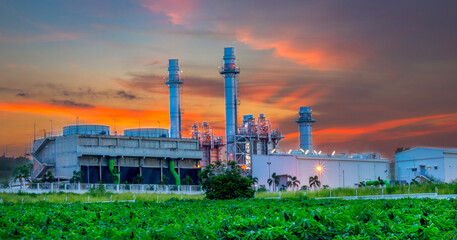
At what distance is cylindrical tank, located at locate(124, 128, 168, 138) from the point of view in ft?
354

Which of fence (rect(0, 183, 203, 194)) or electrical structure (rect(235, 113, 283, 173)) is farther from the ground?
electrical structure (rect(235, 113, 283, 173))

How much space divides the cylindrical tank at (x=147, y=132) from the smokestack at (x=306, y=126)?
27.4 metres

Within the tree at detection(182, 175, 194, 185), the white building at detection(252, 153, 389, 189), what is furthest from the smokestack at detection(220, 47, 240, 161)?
the tree at detection(182, 175, 194, 185)

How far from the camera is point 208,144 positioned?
392 feet

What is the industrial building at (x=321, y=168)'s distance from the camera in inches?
3884

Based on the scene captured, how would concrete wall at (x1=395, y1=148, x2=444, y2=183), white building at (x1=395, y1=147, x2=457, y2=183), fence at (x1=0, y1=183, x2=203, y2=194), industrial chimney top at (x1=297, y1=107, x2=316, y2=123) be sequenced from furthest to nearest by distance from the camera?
industrial chimney top at (x1=297, y1=107, x2=316, y2=123)
concrete wall at (x1=395, y1=148, x2=444, y2=183)
white building at (x1=395, y1=147, x2=457, y2=183)
fence at (x1=0, y1=183, x2=203, y2=194)

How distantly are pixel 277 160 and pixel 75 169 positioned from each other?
32452 millimetres

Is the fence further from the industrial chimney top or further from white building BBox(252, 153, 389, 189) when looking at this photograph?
the industrial chimney top

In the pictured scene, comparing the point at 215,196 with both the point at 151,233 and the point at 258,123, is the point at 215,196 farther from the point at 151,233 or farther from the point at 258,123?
the point at 258,123

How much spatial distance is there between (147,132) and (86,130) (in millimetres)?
12301

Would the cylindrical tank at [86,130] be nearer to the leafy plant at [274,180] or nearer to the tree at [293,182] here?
the leafy plant at [274,180]

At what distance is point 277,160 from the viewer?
10175 centimetres

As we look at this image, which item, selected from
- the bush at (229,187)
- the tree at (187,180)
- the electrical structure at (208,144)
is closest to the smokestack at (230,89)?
the tree at (187,180)

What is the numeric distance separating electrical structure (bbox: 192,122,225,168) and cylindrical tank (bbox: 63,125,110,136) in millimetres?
22817
